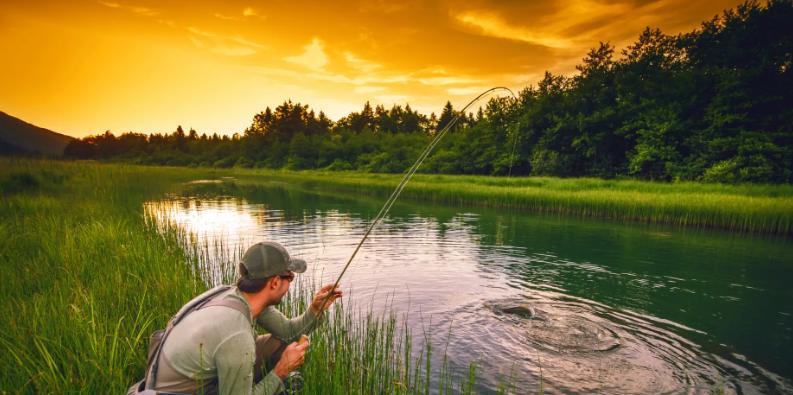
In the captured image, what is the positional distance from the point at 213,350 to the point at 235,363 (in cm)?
18

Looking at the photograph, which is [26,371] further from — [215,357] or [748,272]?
[748,272]

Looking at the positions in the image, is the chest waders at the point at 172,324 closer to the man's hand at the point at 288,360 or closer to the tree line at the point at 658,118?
the man's hand at the point at 288,360

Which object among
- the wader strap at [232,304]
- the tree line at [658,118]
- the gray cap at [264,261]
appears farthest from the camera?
the tree line at [658,118]

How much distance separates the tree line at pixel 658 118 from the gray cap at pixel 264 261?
85.4 feet

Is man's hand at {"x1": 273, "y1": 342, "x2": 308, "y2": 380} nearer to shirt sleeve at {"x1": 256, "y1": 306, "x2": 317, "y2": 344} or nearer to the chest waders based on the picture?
the chest waders

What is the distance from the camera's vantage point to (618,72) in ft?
163

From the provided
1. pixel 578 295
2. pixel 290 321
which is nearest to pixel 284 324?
pixel 290 321

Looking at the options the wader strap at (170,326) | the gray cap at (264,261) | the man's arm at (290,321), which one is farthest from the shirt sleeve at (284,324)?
the wader strap at (170,326)

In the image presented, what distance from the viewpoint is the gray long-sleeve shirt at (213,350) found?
251 centimetres

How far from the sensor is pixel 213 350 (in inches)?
101

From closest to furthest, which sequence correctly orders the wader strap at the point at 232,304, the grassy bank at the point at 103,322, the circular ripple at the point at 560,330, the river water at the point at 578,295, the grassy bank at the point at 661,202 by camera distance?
the wader strap at the point at 232,304 → the grassy bank at the point at 103,322 → the river water at the point at 578,295 → the circular ripple at the point at 560,330 → the grassy bank at the point at 661,202

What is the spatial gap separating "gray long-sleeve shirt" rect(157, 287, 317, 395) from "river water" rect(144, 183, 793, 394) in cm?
232

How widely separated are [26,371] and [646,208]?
24905 millimetres

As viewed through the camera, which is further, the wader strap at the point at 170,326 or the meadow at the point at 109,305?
the meadow at the point at 109,305
